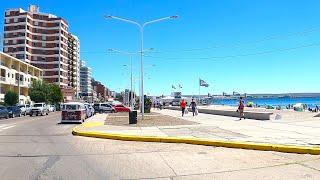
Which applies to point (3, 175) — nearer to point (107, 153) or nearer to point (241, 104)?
point (107, 153)

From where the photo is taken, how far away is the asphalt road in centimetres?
1066

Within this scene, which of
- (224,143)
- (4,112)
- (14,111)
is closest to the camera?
(224,143)

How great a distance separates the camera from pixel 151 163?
12.7m

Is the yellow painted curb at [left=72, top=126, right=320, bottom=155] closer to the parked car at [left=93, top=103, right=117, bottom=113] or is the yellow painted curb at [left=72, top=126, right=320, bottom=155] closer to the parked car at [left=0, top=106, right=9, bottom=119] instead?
the parked car at [left=0, top=106, right=9, bottom=119]

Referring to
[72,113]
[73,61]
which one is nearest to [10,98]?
[72,113]

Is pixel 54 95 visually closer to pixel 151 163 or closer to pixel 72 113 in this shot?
pixel 72 113

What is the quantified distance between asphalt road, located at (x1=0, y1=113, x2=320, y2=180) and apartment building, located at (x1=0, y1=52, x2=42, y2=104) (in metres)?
Answer: 82.5

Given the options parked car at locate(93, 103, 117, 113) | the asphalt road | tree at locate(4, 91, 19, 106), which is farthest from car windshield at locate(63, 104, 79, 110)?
tree at locate(4, 91, 19, 106)

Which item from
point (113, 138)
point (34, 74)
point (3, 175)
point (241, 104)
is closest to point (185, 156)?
point (3, 175)

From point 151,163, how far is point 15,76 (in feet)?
333

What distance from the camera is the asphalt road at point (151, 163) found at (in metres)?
10.7

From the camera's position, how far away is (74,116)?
36.9 m

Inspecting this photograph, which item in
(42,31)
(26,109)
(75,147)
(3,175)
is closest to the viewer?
(3,175)

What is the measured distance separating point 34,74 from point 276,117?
10552cm
